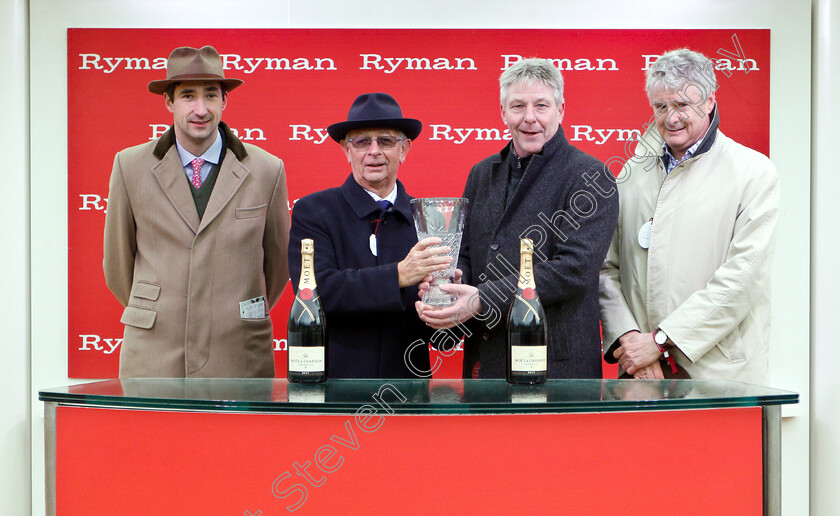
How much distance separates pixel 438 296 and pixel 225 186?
109cm

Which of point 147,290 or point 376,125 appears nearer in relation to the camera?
point 376,125

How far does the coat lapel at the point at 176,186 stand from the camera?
2686mm

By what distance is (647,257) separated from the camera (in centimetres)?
251

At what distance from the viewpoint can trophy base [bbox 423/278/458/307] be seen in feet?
6.70

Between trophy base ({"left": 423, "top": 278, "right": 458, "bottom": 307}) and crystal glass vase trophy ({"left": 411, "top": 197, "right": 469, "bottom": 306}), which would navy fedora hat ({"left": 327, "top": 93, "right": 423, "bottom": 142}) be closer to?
crystal glass vase trophy ({"left": 411, "top": 197, "right": 469, "bottom": 306})

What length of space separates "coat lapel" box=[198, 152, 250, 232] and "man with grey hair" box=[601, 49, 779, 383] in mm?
1404

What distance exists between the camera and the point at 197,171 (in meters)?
2.78

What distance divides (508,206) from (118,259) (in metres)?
1.51

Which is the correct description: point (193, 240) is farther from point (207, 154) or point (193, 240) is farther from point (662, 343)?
point (662, 343)
